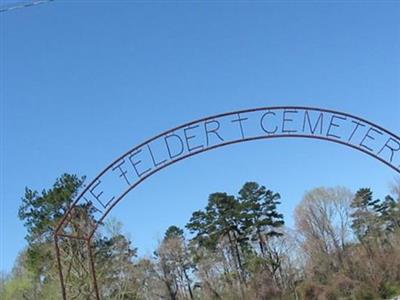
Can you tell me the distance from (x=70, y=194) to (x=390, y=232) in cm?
2198

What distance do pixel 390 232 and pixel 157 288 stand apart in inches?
567

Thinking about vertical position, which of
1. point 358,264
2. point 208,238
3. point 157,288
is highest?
point 208,238

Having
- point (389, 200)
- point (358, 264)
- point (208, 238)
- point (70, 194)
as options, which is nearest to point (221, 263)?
point (208, 238)

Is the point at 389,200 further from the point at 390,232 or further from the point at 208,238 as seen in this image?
the point at 208,238

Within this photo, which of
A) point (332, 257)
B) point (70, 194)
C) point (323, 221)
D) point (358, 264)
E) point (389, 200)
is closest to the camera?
point (70, 194)

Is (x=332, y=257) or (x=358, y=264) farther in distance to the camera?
(x=332, y=257)

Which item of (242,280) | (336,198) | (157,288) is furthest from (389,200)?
(157,288)

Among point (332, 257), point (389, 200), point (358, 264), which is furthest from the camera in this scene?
point (389, 200)

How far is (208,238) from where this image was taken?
35.9 m

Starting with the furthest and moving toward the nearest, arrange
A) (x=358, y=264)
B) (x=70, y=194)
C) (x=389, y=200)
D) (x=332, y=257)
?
(x=389, y=200)
(x=332, y=257)
(x=358, y=264)
(x=70, y=194)

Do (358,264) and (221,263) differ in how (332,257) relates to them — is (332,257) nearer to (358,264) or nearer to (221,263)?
(358,264)

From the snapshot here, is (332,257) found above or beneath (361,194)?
beneath

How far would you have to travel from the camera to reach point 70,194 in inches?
771

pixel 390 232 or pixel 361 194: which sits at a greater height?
pixel 361 194
